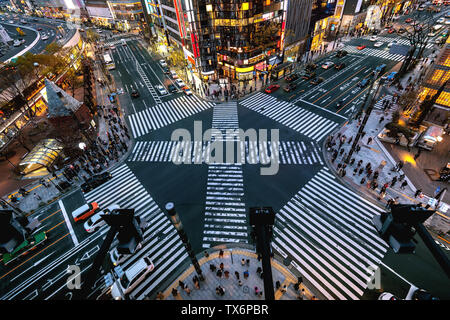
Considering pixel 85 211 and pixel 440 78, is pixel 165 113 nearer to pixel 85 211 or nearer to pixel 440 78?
pixel 85 211

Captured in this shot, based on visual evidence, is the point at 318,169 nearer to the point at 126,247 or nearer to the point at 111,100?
the point at 126,247

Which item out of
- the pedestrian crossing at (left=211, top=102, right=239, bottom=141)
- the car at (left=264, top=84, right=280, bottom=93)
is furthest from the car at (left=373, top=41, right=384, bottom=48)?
the pedestrian crossing at (left=211, top=102, right=239, bottom=141)

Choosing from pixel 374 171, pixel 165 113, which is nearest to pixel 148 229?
pixel 165 113

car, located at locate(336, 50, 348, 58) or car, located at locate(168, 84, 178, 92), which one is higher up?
car, located at locate(336, 50, 348, 58)

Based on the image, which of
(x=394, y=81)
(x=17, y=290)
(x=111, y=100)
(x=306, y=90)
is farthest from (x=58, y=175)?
(x=394, y=81)

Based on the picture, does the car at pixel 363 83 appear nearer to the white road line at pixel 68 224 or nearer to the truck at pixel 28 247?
the white road line at pixel 68 224

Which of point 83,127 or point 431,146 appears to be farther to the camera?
point 83,127

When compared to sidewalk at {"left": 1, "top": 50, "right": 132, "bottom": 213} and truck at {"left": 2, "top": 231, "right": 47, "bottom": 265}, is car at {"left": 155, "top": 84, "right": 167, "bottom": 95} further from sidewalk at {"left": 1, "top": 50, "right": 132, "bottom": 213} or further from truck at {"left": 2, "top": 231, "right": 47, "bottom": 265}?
truck at {"left": 2, "top": 231, "right": 47, "bottom": 265}
